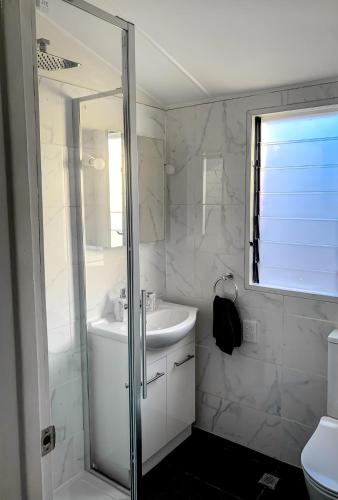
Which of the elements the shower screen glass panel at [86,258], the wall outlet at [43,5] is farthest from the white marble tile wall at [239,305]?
the wall outlet at [43,5]

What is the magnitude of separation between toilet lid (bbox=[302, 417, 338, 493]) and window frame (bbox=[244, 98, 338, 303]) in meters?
0.66

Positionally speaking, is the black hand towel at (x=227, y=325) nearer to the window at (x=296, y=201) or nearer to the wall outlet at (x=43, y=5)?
the window at (x=296, y=201)

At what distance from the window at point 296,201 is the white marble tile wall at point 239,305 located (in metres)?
0.10

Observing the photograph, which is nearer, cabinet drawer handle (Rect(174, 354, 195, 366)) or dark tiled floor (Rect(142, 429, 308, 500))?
dark tiled floor (Rect(142, 429, 308, 500))

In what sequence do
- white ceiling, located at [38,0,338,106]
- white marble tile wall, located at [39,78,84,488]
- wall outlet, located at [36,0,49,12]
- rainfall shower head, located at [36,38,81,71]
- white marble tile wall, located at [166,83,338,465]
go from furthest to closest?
1. white marble tile wall, located at [166,83,338,465]
2. white marble tile wall, located at [39,78,84,488]
3. white ceiling, located at [38,0,338,106]
4. rainfall shower head, located at [36,38,81,71]
5. wall outlet, located at [36,0,49,12]

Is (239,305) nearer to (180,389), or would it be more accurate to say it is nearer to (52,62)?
(180,389)

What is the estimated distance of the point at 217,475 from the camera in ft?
7.93

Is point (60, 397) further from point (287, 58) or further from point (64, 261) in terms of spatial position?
point (287, 58)

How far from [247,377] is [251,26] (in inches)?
78.3

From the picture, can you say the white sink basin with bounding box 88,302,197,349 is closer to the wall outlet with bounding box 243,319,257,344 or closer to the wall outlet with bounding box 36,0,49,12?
the wall outlet with bounding box 243,319,257,344

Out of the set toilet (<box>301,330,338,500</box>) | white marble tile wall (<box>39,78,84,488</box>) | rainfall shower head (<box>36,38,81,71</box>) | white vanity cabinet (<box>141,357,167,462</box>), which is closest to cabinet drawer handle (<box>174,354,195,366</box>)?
white vanity cabinet (<box>141,357,167,462</box>)

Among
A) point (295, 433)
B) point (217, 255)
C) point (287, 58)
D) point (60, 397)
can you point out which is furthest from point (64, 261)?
point (295, 433)

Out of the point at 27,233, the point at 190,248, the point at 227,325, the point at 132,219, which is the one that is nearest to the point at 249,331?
the point at 227,325

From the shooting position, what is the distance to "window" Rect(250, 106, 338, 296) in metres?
2.31
